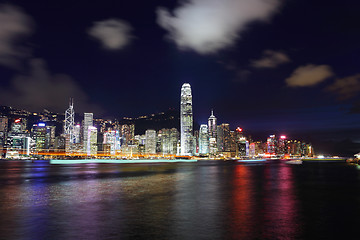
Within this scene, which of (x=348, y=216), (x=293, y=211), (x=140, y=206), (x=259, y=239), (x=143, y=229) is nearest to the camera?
(x=259, y=239)

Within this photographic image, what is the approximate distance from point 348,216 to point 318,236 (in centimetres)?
657

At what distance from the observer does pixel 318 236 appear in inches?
558

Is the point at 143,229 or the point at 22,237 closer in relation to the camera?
the point at 22,237

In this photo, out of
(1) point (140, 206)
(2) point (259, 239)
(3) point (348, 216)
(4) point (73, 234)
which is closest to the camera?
(2) point (259, 239)

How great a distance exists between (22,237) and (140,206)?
32.0ft

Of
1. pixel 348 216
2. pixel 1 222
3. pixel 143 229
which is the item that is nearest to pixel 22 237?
pixel 1 222

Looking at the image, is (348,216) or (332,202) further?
(332,202)

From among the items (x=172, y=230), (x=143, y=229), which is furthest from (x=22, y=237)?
(x=172, y=230)

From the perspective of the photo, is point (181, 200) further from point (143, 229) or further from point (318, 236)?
point (318, 236)

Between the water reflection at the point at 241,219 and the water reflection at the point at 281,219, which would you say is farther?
the water reflection at the point at 241,219

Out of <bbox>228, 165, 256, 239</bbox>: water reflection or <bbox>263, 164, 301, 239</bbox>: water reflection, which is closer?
<bbox>263, 164, 301, 239</bbox>: water reflection

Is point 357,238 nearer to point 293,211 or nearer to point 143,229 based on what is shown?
point 293,211

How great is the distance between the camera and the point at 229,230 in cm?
1540

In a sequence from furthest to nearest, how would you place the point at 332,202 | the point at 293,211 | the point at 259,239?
1. the point at 332,202
2. the point at 293,211
3. the point at 259,239
